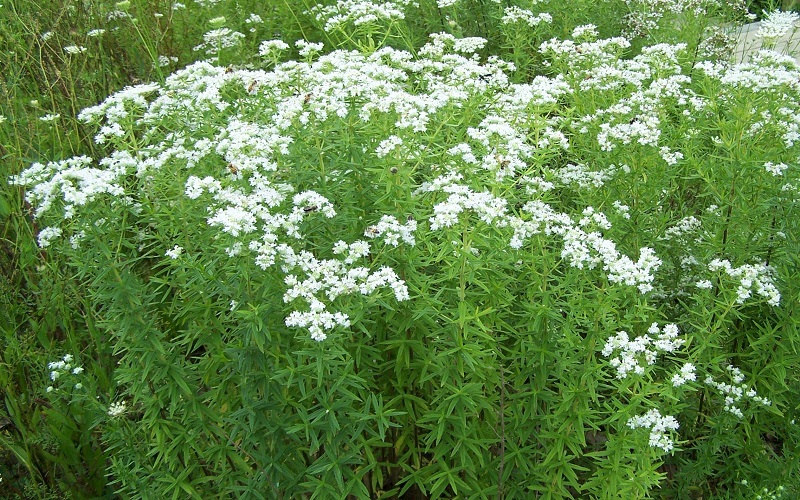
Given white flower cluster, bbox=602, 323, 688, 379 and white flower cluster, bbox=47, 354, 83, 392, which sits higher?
white flower cluster, bbox=602, 323, 688, 379

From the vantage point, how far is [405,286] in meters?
2.95

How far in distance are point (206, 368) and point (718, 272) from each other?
262 centimetres

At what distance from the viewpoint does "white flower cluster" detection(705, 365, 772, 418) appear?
11.7 ft

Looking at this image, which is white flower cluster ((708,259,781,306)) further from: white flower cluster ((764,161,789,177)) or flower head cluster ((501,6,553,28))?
flower head cluster ((501,6,553,28))

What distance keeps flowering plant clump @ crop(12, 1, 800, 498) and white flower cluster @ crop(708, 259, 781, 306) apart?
0.02m

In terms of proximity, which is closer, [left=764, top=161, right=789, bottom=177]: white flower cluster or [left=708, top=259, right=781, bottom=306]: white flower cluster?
[left=708, top=259, right=781, bottom=306]: white flower cluster

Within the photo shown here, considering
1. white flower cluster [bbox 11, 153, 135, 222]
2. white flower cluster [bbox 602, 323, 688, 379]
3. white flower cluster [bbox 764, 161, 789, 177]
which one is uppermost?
white flower cluster [bbox 11, 153, 135, 222]

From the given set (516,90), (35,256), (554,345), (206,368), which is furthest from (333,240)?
(35,256)

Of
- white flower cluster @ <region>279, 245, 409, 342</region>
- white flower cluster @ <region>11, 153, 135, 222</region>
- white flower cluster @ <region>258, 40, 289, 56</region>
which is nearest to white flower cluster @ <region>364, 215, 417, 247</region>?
white flower cluster @ <region>279, 245, 409, 342</region>

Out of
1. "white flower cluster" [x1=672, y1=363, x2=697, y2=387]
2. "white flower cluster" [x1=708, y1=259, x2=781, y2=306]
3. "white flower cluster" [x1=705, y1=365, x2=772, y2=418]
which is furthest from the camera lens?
"white flower cluster" [x1=705, y1=365, x2=772, y2=418]

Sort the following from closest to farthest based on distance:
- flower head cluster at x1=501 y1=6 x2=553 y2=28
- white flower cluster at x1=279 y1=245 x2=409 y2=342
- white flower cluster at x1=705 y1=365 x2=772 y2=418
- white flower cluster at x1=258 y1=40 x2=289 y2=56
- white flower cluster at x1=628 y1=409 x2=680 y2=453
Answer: white flower cluster at x1=279 y1=245 x2=409 y2=342 → white flower cluster at x1=628 y1=409 x2=680 y2=453 → white flower cluster at x1=705 y1=365 x2=772 y2=418 → white flower cluster at x1=258 y1=40 x2=289 y2=56 → flower head cluster at x1=501 y1=6 x2=553 y2=28

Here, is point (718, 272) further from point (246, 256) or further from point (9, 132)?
point (9, 132)

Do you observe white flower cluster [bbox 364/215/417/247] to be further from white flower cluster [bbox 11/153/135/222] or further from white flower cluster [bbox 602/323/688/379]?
white flower cluster [bbox 11/153/135/222]

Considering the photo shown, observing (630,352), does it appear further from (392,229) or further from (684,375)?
(392,229)
